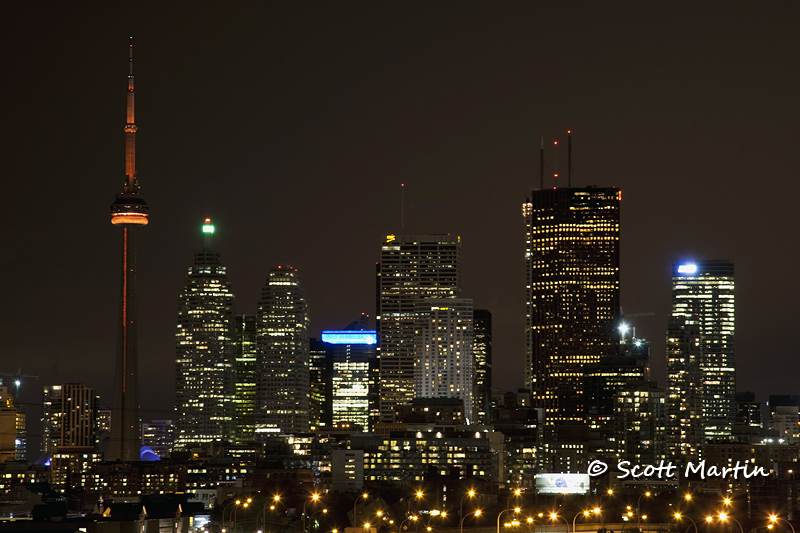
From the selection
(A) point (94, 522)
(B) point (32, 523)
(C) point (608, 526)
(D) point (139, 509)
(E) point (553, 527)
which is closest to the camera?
(B) point (32, 523)

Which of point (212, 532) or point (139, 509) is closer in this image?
point (139, 509)

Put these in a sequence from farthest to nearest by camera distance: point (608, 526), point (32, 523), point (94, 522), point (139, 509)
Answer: point (608, 526), point (139, 509), point (94, 522), point (32, 523)

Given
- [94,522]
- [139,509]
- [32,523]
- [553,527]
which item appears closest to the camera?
[32,523]

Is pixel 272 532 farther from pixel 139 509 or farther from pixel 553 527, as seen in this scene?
pixel 553 527

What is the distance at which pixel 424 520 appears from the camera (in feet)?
655

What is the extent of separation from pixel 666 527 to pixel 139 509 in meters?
68.4

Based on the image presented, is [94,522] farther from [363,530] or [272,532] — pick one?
[272,532]

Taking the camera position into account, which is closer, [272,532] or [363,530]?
[363,530]

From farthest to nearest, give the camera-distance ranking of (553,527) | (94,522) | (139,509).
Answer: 1. (553,527)
2. (139,509)
3. (94,522)

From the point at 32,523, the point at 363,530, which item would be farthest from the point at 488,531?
the point at 32,523

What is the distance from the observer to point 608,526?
7539 inches

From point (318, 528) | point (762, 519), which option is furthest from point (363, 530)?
point (762, 519)

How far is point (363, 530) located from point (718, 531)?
183 feet

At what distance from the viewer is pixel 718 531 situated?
17362 centimetres
